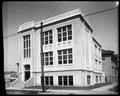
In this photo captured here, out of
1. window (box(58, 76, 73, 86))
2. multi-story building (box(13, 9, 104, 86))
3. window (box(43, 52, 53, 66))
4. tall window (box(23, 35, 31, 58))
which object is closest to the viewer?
multi-story building (box(13, 9, 104, 86))

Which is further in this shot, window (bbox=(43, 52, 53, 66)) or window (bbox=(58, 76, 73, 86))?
window (bbox=(43, 52, 53, 66))

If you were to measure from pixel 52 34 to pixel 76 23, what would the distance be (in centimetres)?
264

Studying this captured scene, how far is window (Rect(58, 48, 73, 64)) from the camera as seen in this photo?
13898mm

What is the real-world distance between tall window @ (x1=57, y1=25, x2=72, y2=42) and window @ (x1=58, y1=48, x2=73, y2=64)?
115 cm

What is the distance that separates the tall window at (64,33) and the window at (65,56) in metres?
1.15

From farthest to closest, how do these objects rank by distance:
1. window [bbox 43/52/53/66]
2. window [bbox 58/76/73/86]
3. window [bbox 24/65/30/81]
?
window [bbox 24/65/30/81] < window [bbox 43/52/53/66] < window [bbox 58/76/73/86]

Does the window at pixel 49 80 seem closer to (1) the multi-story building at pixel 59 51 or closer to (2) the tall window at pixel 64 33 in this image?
(1) the multi-story building at pixel 59 51

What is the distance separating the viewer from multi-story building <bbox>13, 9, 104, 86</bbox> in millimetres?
12531

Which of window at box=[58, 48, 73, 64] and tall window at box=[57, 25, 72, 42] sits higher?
tall window at box=[57, 25, 72, 42]

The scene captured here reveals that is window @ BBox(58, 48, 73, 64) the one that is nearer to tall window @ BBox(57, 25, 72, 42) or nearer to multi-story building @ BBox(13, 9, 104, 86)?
multi-story building @ BBox(13, 9, 104, 86)

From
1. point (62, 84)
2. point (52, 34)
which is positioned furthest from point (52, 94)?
point (52, 34)

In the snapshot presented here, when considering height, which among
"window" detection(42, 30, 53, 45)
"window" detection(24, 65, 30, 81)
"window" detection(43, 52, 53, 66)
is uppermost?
"window" detection(42, 30, 53, 45)

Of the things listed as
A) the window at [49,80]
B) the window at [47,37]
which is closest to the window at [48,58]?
the window at [47,37]

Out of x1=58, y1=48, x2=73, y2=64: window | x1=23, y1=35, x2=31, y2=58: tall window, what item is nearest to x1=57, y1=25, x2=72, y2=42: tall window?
x1=58, y1=48, x2=73, y2=64: window
